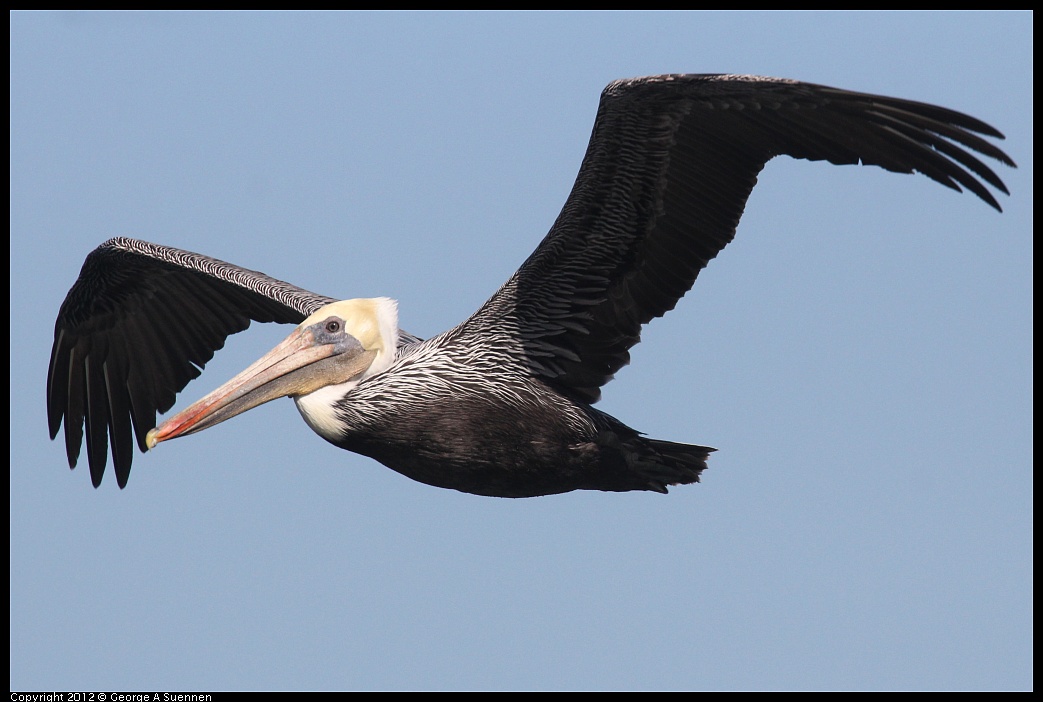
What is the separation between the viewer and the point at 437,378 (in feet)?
30.7

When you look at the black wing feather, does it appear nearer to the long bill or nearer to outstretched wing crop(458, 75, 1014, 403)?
the long bill

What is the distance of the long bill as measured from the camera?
8.97 metres

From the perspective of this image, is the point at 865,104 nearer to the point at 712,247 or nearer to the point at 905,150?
the point at 905,150

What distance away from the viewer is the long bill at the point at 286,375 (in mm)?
8969

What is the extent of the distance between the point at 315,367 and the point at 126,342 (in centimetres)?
344

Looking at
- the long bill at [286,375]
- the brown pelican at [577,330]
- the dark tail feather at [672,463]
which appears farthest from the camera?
the dark tail feather at [672,463]

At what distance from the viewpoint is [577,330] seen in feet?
31.3

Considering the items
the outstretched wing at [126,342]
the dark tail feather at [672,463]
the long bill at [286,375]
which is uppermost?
the outstretched wing at [126,342]

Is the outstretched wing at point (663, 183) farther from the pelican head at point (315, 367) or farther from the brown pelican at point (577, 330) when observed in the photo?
the pelican head at point (315, 367)

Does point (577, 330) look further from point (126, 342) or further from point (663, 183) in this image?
point (126, 342)

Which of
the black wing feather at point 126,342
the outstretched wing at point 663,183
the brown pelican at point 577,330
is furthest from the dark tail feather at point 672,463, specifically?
the black wing feather at point 126,342

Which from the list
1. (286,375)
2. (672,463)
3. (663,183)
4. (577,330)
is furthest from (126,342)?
(663,183)

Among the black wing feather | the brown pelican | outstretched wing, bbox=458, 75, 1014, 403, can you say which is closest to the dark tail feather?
the brown pelican

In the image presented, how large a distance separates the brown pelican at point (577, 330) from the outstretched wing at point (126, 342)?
2.70m
